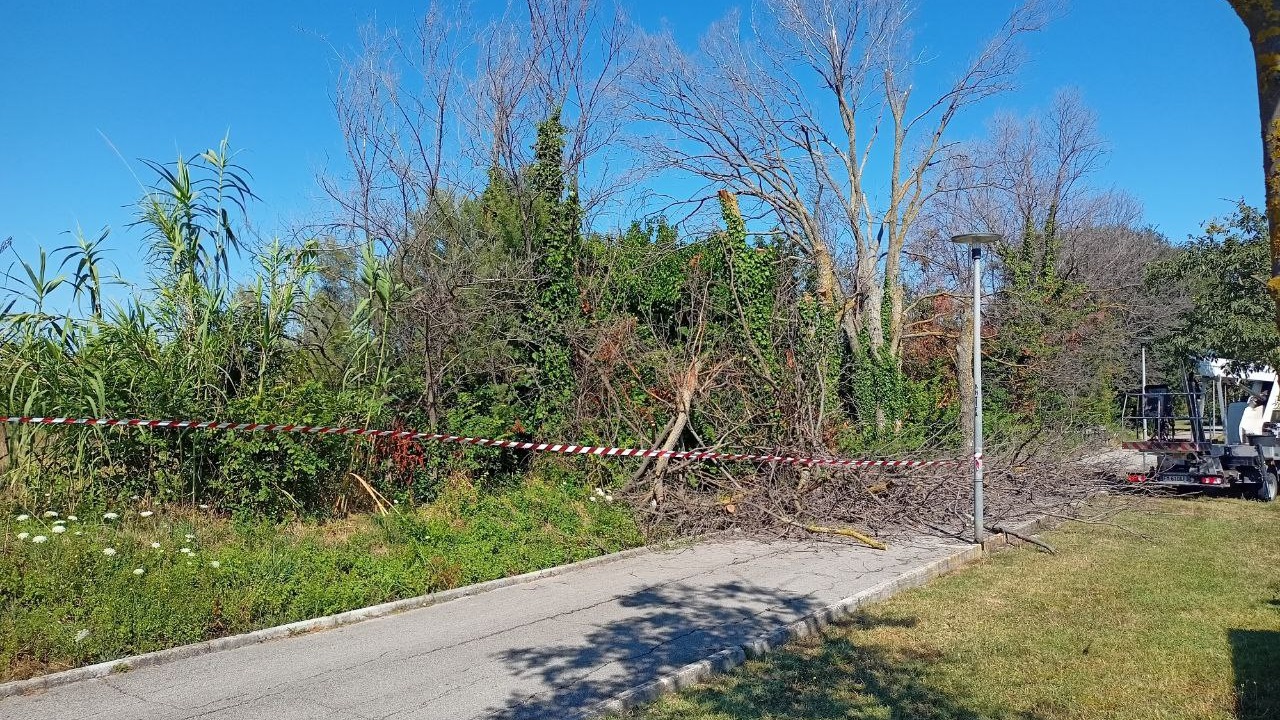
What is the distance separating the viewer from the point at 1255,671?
6324mm

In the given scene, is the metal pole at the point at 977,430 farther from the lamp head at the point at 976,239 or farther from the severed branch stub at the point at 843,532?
the severed branch stub at the point at 843,532

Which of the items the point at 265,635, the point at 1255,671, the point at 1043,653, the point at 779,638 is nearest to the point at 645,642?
the point at 779,638

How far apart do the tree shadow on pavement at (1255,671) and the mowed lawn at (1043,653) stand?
13 mm

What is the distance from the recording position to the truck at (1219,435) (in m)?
17.0

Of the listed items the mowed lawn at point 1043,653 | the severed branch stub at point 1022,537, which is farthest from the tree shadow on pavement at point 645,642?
the severed branch stub at point 1022,537

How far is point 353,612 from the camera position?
7523 mm

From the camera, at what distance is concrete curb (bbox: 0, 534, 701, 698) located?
19.0 feet

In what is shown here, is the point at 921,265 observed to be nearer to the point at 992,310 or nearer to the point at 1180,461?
the point at 992,310

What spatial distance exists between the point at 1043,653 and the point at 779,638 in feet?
6.65

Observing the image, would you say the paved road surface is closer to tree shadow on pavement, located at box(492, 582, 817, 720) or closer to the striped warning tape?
tree shadow on pavement, located at box(492, 582, 817, 720)

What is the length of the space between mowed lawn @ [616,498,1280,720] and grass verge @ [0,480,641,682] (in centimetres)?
338

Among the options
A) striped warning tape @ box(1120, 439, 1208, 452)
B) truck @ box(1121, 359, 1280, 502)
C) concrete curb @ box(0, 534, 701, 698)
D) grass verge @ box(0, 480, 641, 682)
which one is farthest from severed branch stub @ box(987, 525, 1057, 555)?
striped warning tape @ box(1120, 439, 1208, 452)

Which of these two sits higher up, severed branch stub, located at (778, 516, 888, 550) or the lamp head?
the lamp head

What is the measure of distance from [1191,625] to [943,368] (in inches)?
853
